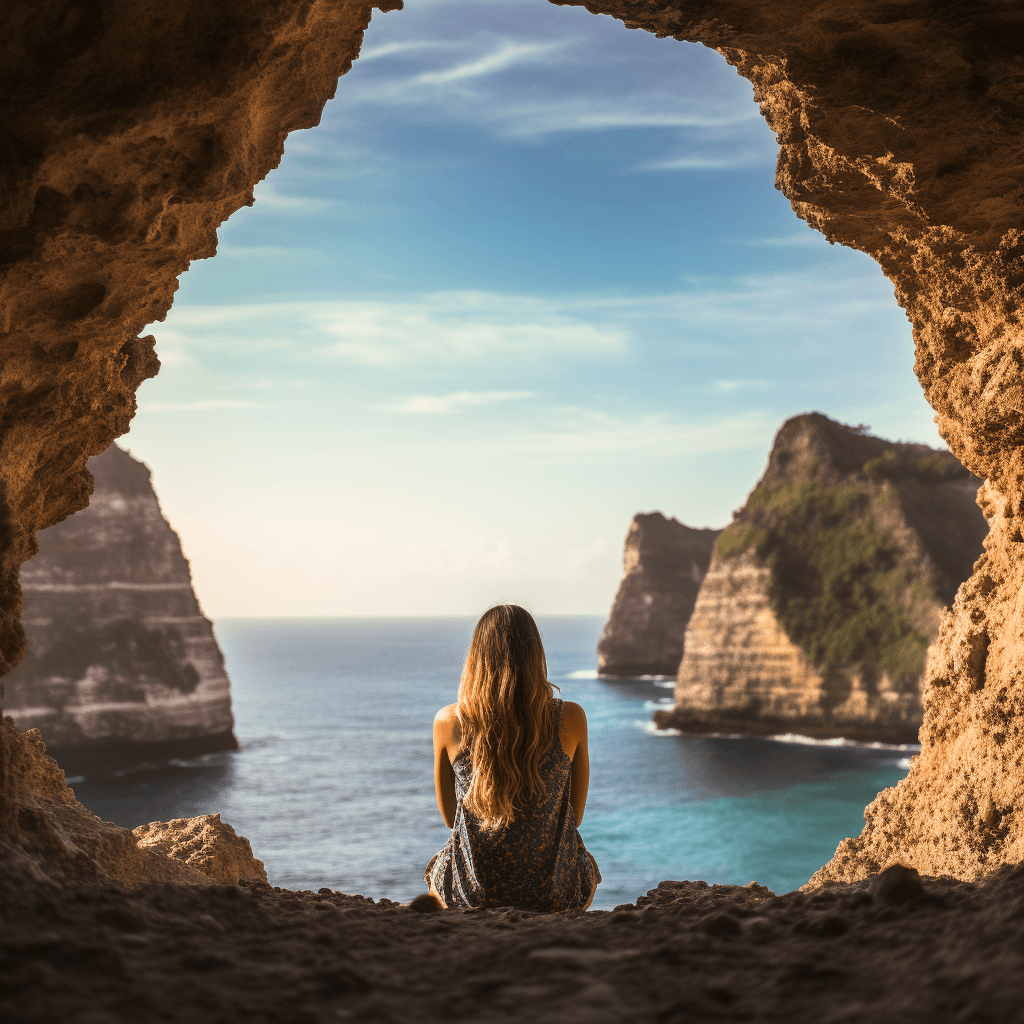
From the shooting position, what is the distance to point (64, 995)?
2.20 metres

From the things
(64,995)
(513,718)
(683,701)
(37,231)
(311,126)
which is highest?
(311,126)

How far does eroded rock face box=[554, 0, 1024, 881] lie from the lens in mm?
4281

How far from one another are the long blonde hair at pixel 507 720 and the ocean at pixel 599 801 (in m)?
25.6

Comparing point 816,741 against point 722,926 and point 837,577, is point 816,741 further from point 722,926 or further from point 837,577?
point 722,926

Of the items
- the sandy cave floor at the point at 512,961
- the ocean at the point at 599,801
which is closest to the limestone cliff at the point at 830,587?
the ocean at the point at 599,801

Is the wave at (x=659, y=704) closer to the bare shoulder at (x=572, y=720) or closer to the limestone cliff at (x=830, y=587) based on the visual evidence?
the limestone cliff at (x=830, y=587)

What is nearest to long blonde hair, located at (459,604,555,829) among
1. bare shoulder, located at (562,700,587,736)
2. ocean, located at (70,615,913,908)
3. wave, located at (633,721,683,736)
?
bare shoulder, located at (562,700,587,736)

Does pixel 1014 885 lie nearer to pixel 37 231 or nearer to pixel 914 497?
pixel 37 231

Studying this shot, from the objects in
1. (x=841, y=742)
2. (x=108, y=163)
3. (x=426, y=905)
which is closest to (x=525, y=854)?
(x=426, y=905)

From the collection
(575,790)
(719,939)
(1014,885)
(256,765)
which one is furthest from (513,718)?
(256,765)

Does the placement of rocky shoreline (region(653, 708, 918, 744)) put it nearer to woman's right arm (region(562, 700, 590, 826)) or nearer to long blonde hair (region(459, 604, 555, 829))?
woman's right arm (region(562, 700, 590, 826))

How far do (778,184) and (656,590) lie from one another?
270ft

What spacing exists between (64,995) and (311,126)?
166 inches

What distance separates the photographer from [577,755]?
14.6ft
